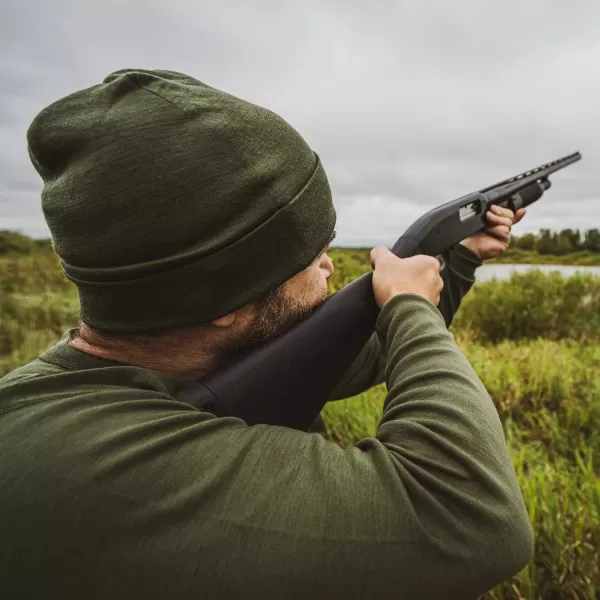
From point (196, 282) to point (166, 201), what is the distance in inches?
8.5

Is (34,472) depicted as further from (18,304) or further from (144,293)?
(18,304)

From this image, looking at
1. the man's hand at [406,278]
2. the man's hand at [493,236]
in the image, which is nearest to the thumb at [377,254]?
the man's hand at [406,278]

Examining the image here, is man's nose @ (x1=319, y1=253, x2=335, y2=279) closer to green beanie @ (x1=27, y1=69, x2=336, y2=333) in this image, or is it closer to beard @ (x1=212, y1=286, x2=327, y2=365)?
beard @ (x1=212, y1=286, x2=327, y2=365)

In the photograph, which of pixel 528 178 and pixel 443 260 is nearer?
pixel 443 260

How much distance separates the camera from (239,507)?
0.94 m

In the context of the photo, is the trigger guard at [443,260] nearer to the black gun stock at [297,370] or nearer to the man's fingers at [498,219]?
the man's fingers at [498,219]

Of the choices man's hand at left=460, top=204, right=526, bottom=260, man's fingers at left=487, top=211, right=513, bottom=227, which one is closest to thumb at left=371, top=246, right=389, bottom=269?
man's hand at left=460, top=204, right=526, bottom=260

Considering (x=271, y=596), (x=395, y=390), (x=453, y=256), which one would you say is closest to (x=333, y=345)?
(x=395, y=390)

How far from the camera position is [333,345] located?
5.32 feet

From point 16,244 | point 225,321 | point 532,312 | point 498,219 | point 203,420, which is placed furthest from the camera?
point 16,244

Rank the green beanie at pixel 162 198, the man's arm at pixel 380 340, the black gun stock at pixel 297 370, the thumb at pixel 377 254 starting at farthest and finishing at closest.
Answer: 1. the man's arm at pixel 380 340
2. the thumb at pixel 377 254
3. the black gun stock at pixel 297 370
4. the green beanie at pixel 162 198

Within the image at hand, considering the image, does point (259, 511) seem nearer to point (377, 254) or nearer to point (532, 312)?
point (377, 254)

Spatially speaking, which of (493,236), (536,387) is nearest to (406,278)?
(493,236)

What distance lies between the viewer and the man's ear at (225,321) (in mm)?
1410
